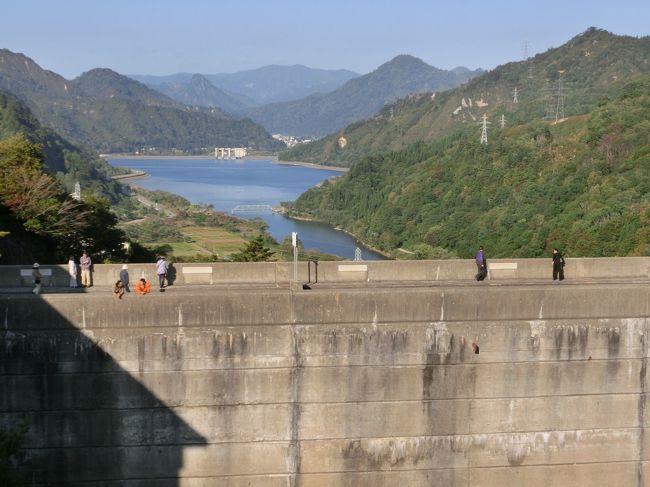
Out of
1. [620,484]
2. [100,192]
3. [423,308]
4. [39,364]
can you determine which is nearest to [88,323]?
[39,364]

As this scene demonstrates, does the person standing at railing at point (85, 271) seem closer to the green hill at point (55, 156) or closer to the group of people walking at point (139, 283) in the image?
the group of people walking at point (139, 283)

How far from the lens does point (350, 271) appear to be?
18.4 meters

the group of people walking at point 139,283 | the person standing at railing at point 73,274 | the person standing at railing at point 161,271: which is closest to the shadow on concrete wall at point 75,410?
the group of people walking at point 139,283

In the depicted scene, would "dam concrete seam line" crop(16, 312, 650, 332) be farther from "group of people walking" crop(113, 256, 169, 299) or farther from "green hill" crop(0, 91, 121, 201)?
"green hill" crop(0, 91, 121, 201)

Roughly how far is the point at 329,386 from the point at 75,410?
4.78 m

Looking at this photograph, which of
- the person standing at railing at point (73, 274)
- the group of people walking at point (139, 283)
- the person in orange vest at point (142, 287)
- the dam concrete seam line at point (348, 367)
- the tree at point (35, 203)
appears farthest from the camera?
the tree at point (35, 203)

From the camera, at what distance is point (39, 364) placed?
14.9m

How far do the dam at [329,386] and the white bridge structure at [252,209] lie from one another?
414ft

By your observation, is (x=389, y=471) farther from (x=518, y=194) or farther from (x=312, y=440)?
(x=518, y=194)

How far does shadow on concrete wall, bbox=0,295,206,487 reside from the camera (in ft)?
48.6

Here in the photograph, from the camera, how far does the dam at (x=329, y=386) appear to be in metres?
15.0

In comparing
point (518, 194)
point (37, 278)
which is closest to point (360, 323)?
point (37, 278)

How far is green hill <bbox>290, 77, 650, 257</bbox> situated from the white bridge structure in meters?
6.28

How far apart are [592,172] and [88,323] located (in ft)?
220
